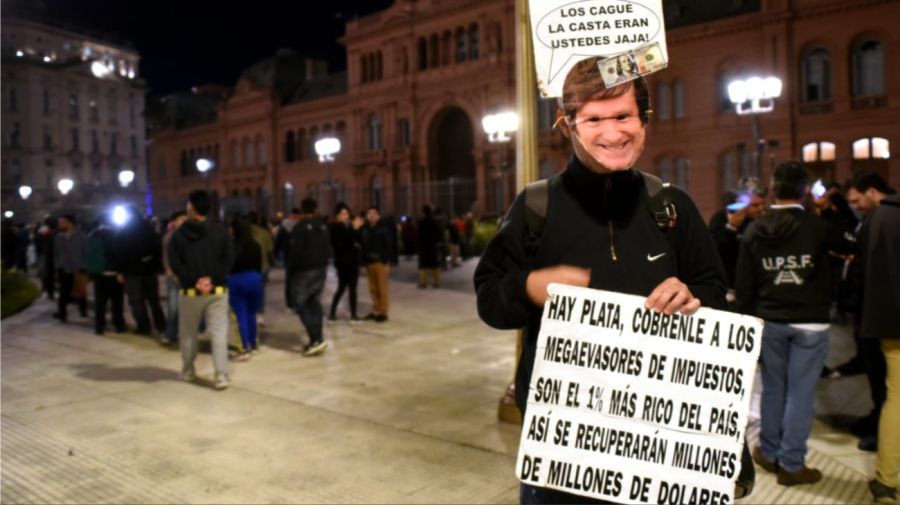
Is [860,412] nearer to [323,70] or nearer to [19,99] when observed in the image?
[323,70]

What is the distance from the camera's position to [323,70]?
60094mm

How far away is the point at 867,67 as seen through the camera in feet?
68.3

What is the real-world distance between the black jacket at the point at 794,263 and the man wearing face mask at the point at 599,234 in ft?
9.23

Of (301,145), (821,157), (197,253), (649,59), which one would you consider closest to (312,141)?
(301,145)

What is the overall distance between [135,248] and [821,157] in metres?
24.6

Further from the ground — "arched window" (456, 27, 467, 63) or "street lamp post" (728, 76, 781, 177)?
"arched window" (456, 27, 467, 63)

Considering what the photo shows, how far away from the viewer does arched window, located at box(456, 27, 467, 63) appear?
4097cm

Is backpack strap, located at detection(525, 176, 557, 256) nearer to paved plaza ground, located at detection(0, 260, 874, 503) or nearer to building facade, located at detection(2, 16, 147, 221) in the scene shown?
paved plaza ground, located at detection(0, 260, 874, 503)

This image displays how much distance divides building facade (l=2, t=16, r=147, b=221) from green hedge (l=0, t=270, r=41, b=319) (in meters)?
55.0

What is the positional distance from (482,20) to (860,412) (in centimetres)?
3563

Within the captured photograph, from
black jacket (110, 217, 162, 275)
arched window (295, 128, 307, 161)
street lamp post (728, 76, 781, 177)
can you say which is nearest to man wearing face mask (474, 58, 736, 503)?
black jacket (110, 217, 162, 275)

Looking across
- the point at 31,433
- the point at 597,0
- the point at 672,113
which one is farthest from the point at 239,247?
the point at 672,113

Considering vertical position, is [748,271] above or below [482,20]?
below

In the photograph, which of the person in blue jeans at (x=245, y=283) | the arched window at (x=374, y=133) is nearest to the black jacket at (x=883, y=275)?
the person in blue jeans at (x=245, y=283)
